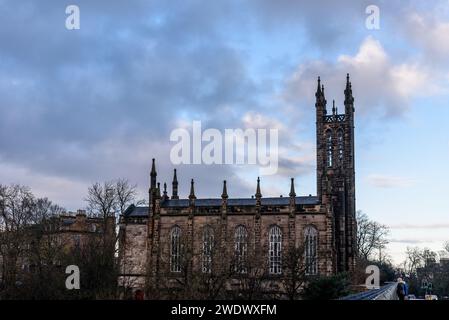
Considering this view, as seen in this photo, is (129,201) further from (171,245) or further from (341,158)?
(341,158)

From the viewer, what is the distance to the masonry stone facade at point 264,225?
55438mm

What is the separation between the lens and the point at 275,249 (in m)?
57.1

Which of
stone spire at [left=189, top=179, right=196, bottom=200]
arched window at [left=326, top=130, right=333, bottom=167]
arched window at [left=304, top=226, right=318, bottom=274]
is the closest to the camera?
arched window at [left=304, top=226, right=318, bottom=274]

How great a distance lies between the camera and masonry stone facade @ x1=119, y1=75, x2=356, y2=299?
182ft

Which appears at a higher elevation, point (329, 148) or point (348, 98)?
point (348, 98)

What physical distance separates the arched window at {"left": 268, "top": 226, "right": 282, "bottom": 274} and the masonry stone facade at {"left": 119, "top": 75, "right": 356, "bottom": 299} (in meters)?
0.10

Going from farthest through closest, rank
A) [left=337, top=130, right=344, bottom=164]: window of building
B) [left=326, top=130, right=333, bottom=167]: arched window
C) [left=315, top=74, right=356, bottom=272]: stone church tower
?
[left=326, top=130, right=333, bottom=167]: arched window
[left=337, top=130, right=344, bottom=164]: window of building
[left=315, top=74, right=356, bottom=272]: stone church tower

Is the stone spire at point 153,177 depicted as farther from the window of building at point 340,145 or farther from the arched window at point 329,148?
the window of building at point 340,145

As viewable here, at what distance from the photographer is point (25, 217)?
Result: 168 ft

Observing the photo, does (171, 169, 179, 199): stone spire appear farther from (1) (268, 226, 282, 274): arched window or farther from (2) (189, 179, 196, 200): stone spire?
(1) (268, 226, 282, 274): arched window

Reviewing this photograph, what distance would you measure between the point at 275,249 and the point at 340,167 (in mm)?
14798

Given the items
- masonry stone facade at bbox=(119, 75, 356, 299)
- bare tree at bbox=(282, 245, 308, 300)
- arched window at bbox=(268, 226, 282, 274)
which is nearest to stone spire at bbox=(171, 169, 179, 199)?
masonry stone facade at bbox=(119, 75, 356, 299)

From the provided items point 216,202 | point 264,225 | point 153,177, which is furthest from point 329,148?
point 153,177

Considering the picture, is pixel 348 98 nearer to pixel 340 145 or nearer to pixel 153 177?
pixel 340 145
